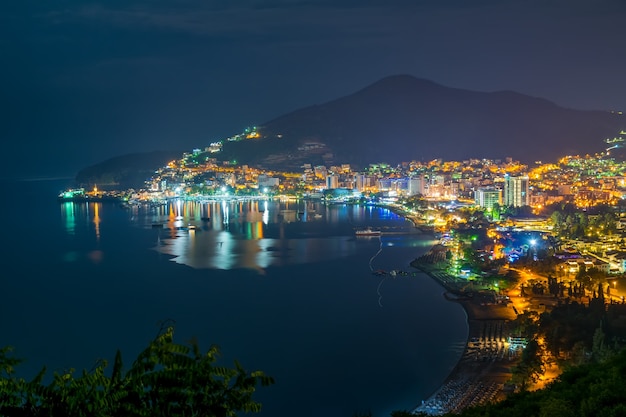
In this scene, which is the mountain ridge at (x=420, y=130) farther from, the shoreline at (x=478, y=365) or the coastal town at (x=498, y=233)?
the shoreline at (x=478, y=365)

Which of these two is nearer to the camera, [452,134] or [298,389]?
[298,389]

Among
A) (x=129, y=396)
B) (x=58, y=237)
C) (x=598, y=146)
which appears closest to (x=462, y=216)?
(x=58, y=237)

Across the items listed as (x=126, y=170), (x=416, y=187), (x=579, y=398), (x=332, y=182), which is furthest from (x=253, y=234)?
(x=126, y=170)

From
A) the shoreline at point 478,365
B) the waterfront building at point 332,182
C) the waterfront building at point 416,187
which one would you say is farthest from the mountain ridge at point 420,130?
the shoreline at point 478,365

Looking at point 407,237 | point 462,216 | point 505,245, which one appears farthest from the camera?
point 462,216

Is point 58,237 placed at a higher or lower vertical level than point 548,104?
lower

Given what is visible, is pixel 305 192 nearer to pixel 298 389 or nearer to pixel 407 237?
pixel 407 237

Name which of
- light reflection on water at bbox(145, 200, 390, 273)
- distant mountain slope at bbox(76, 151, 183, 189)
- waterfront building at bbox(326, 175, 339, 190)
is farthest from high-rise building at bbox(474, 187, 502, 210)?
distant mountain slope at bbox(76, 151, 183, 189)

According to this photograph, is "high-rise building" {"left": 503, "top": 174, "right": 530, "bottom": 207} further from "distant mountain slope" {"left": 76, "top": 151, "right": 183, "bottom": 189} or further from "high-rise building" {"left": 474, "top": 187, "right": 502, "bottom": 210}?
"distant mountain slope" {"left": 76, "top": 151, "right": 183, "bottom": 189}
